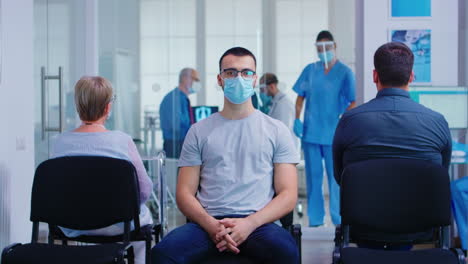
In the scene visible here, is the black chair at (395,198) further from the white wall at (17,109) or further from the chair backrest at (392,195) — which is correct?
the white wall at (17,109)

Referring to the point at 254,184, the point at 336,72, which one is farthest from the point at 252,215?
the point at 336,72

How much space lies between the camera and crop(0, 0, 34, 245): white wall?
112 inches

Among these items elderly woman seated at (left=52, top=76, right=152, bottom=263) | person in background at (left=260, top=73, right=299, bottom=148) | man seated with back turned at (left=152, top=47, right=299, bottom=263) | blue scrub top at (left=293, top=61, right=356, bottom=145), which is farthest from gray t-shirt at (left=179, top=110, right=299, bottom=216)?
person in background at (left=260, top=73, right=299, bottom=148)

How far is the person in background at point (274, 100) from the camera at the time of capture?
15.9ft

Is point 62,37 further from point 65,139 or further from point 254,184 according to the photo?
point 254,184

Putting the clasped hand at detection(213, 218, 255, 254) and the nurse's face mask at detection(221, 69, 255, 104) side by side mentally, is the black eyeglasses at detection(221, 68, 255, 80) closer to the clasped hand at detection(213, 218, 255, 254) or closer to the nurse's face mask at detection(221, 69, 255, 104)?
the nurse's face mask at detection(221, 69, 255, 104)

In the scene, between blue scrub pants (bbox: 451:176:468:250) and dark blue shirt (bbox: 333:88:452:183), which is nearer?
dark blue shirt (bbox: 333:88:452:183)

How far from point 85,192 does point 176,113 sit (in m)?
2.57

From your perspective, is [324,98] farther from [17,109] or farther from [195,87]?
[17,109]

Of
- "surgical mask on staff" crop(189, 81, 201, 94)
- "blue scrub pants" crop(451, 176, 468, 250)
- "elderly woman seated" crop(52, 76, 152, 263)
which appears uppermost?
"surgical mask on staff" crop(189, 81, 201, 94)

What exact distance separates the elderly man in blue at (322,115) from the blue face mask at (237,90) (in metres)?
2.16

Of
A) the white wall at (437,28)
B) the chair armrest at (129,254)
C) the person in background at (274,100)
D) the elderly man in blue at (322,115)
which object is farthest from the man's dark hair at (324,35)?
the chair armrest at (129,254)

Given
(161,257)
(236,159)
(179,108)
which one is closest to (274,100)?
(179,108)

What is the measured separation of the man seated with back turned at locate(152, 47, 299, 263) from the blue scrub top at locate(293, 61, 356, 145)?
82.5 inches
